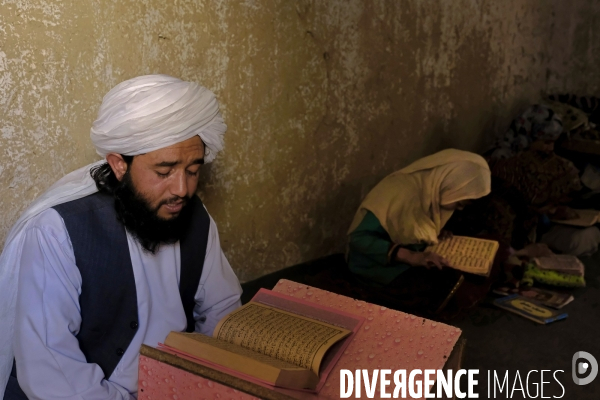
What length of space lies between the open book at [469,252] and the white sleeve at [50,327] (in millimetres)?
2332

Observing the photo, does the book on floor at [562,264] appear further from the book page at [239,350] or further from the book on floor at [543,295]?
the book page at [239,350]

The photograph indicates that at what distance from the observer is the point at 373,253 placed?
380 cm

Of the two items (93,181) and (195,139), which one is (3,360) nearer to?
(93,181)

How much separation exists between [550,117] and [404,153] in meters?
1.53

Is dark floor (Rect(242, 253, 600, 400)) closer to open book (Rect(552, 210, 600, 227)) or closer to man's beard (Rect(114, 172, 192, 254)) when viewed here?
open book (Rect(552, 210, 600, 227))

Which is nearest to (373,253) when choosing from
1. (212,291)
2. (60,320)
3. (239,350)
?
(212,291)

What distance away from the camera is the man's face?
77.1 inches

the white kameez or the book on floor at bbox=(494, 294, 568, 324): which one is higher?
the white kameez

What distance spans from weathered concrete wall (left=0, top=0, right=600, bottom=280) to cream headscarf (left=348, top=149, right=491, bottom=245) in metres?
0.50

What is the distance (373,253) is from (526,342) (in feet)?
3.27

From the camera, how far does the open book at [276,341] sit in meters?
1.30

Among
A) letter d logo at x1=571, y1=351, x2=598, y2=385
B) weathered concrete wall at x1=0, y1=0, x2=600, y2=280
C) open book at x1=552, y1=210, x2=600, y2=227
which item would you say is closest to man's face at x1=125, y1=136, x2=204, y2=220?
weathered concrete wall at x1=0, y1=0, x2=600, y2=280

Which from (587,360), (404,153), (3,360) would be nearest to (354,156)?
(404,153)

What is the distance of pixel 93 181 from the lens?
2.06 m
